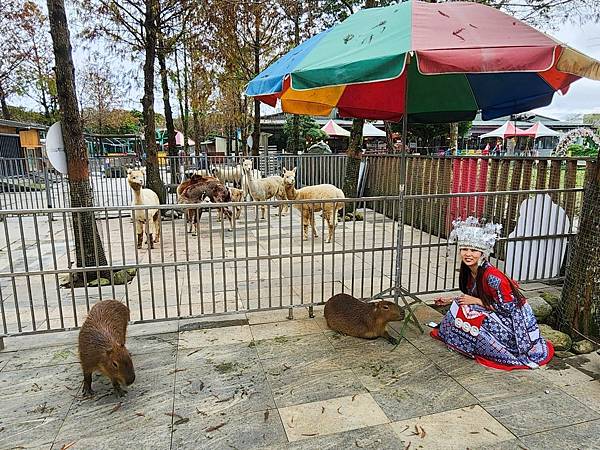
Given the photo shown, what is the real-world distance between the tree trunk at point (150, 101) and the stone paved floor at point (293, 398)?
741 cm

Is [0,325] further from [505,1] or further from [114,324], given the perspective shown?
[505,1]

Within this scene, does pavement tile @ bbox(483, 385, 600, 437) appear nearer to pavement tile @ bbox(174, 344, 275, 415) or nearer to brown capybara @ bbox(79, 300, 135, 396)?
pavement tile @ bbox(174, 344, 275, 415)

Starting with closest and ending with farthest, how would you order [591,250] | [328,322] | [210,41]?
[591,250] → [328,322] → [210,41]

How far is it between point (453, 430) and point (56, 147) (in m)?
5.52

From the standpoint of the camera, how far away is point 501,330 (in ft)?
11.2

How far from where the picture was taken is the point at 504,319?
341cm

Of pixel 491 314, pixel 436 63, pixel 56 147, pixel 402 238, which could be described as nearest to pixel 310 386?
pixel 491 314

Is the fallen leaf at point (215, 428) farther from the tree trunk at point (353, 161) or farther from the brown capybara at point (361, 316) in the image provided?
the tree trunk at point (353, 161)

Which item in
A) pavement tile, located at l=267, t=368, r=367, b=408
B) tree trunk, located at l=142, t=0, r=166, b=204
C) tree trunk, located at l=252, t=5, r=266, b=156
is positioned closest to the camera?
pavement tile, located at l=267, t=368, r=367, b=408

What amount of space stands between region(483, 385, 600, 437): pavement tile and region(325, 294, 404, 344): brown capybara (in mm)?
1109

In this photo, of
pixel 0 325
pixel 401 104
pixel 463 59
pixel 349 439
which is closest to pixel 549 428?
pixel 349 439

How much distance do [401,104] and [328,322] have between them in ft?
10.0

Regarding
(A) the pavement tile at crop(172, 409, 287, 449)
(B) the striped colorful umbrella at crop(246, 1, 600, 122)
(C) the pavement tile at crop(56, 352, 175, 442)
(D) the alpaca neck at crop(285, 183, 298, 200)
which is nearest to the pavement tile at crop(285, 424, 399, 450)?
(A) the pavement tile at crop(172, 409, 287, 449)

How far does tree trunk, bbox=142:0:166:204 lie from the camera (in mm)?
10297
